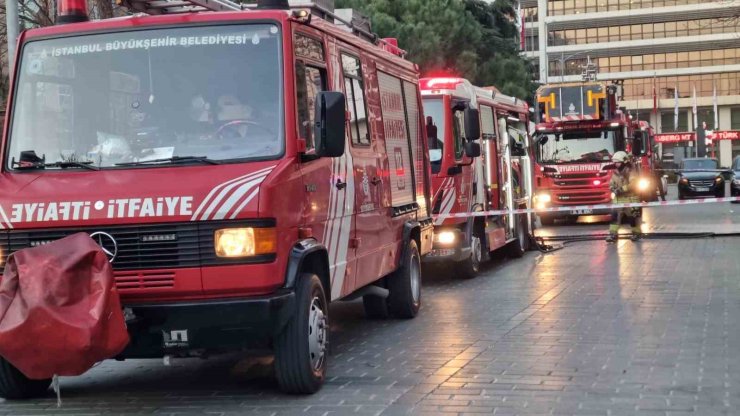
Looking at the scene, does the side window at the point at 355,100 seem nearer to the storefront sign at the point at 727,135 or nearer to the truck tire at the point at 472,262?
the truck tire at the point at 472,262

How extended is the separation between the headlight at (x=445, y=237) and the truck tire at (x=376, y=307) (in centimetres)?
311

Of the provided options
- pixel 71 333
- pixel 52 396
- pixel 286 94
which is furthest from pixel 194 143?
pixel 52 396

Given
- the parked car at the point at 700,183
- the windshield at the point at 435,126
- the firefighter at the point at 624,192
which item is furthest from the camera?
the parked car at the point at 700,183

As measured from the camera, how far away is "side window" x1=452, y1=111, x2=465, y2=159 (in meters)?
14.2

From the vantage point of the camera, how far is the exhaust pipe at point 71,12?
7.97 meters

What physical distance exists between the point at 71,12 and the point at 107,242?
227 centimetres

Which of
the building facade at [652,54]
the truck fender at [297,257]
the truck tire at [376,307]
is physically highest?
the building facade at [652,54]

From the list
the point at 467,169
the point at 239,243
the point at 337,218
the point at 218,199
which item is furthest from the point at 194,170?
the point at 467,169

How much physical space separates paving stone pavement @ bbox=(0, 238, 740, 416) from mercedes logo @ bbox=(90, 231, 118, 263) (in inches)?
44.6

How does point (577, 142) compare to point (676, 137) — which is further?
point (676, 137)

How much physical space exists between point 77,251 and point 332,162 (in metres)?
2.38

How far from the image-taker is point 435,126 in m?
13.9

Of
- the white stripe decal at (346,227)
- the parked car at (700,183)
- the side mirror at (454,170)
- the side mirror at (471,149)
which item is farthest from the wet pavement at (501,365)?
the parked car at (700,183)

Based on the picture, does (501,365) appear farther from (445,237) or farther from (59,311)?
(445,237)
